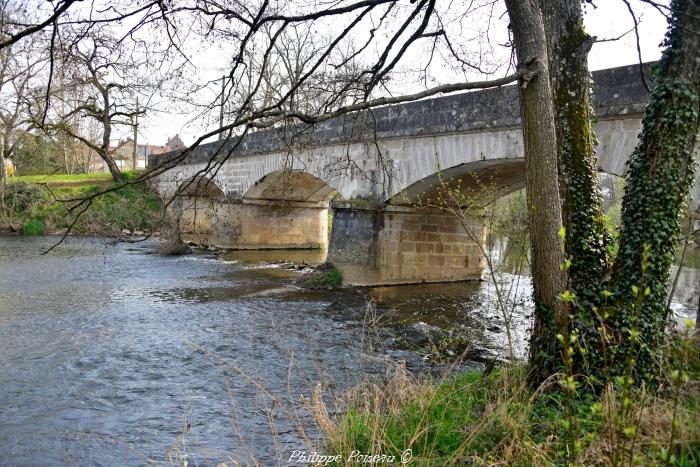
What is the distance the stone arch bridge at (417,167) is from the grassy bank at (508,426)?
2.52 metres

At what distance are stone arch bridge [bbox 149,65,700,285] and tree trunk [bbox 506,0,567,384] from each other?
219 cm

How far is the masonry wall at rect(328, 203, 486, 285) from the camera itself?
36.6 feet

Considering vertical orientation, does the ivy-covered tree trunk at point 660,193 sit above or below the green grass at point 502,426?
above

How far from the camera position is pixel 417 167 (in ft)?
32.8

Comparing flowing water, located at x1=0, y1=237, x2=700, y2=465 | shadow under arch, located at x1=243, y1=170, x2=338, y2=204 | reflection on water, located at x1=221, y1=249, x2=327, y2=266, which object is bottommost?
flowing water, located at x1=0, y1=237, x2=700, y2=465

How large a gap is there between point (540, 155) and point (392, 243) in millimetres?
7906

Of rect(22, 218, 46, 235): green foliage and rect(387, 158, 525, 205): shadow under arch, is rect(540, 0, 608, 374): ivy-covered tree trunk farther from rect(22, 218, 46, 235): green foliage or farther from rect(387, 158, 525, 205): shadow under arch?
rect(22, 218, 46, 235): green foliage

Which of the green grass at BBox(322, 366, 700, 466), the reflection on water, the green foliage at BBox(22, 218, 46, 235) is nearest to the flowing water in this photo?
the green grass at BBox(322, 366, 700, 466)

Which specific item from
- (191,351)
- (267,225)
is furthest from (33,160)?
(191,351)

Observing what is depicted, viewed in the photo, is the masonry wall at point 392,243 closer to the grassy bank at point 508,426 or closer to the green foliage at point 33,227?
the grassy bank at point 508,426

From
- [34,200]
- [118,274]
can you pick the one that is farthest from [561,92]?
[34,200]

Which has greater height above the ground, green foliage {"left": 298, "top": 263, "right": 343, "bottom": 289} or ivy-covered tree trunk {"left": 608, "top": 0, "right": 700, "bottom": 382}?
ivy-covered tree trunk {"left": 608, "top": 0, "right": 700, "bottom": 382}

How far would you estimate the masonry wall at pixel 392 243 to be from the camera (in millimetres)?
11150

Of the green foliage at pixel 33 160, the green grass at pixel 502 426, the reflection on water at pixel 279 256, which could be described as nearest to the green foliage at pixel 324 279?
the reflection on water at pixel 279 256
